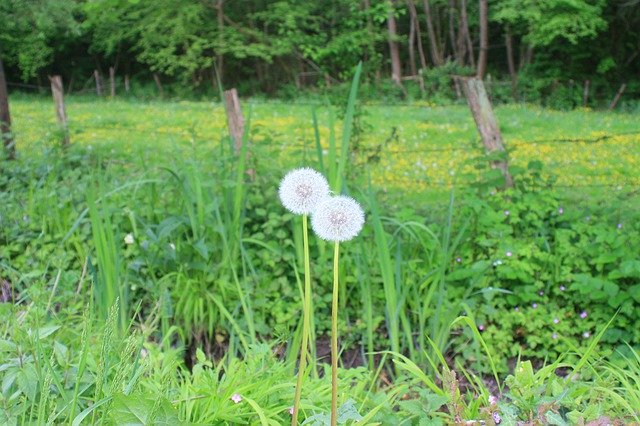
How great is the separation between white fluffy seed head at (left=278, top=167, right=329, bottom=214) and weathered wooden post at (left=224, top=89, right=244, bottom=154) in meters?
2.84

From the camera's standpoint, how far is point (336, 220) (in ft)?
4.53

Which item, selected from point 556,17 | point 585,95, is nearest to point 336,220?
point 585,95

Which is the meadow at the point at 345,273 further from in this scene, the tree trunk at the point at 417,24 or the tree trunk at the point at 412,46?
the tree trunk at the point at 412,46

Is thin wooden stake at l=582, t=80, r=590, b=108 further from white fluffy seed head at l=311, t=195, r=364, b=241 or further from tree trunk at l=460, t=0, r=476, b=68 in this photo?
white fluffy seed head at l=311, t=195, r=364, b=241

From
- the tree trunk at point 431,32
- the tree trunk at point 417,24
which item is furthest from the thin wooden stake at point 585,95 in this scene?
the tree trunk at point 417,24

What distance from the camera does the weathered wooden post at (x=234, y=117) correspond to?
4.29 meters

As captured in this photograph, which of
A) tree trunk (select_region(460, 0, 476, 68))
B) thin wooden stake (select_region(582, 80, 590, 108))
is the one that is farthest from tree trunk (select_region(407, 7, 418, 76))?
thin wooden stake (select_region(582, 80, 590, 108))

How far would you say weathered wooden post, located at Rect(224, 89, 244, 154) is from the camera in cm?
429

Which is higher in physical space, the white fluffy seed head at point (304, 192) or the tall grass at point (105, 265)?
the white fluffy seed head at point (304, 192)

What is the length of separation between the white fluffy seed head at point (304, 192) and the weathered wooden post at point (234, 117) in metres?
2.84

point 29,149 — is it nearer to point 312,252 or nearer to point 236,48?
point 312,252

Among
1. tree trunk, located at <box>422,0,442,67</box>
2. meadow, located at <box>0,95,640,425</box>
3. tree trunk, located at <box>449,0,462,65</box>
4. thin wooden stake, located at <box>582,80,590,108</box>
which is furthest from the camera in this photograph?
tree trunk, located at <box>449,0,462,65</box>

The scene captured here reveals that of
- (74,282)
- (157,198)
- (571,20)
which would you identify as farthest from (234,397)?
(571,20)

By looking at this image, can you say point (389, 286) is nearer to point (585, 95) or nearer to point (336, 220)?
point (336, 220)
